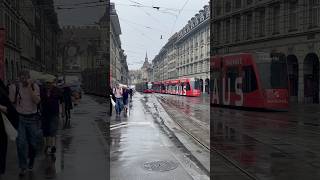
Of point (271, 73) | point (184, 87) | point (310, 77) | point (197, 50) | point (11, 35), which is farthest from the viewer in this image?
point (197, 50)

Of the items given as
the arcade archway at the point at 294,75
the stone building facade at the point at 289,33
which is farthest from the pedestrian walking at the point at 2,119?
the arcade archway at the point at 294,75

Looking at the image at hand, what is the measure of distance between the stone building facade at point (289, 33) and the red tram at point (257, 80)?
16.8 m

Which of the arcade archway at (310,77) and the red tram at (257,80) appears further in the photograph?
the arcade archway at (310,77)

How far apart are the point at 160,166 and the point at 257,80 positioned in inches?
880

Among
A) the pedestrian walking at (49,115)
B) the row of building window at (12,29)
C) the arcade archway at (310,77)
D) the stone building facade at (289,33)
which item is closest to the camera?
the pedestrian walking at (49,115)

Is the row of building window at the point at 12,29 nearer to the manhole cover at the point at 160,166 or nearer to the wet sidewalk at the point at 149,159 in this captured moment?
the wet sidewalk at the point at 149,159

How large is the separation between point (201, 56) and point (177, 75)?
3318 centimetres

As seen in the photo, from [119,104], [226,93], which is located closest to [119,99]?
[119,104]

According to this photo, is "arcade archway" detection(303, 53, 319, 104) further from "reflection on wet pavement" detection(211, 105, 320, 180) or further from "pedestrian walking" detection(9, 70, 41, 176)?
"pedestrian walking" detection(9, 70, 41, 176)

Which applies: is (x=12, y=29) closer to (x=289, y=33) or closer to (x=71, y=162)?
(x=289, y=33)

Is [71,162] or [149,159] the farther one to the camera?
[149,159]

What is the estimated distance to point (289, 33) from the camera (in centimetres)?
5281

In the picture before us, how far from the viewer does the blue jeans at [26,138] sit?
29.9ft

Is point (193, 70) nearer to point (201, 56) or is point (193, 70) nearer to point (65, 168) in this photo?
point (201, 56)
